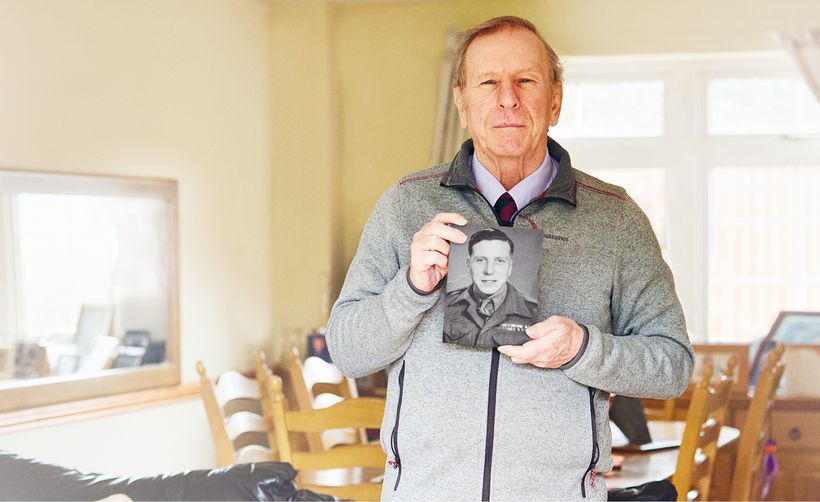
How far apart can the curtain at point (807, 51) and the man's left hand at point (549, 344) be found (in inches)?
145

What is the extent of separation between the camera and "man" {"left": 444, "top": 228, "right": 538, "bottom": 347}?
4.26 feet

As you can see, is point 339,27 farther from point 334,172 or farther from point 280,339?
point 280,339

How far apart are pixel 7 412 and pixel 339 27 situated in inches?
102

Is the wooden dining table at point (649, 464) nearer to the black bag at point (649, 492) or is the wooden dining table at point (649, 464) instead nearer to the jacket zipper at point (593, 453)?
the black bag at point (649, 492)

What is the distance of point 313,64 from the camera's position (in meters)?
4.91

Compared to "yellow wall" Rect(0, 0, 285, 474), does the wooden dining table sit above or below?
below

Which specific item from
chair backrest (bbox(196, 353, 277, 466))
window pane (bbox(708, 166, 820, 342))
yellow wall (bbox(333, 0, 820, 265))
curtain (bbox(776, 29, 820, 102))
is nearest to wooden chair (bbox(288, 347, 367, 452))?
chair backrest (bbox(196, 353, 277, 466))

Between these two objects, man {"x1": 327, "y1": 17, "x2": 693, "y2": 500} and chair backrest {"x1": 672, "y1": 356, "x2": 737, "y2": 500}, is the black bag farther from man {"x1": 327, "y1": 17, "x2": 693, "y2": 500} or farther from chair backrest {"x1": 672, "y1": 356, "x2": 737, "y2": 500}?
man {"x1": 327, "y1": 17, "x2": 693, "y2": 500}

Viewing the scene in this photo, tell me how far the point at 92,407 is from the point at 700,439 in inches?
90.6

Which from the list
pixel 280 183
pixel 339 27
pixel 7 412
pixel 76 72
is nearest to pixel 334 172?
pixel 280 183

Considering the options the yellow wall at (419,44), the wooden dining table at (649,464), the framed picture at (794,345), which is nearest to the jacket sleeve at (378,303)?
the wooden dining table at (649,464)

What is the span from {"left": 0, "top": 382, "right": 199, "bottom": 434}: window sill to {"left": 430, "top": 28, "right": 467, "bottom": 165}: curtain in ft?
5.35

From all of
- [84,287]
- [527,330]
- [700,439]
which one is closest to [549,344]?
[527,330]

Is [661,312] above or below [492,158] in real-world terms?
below
